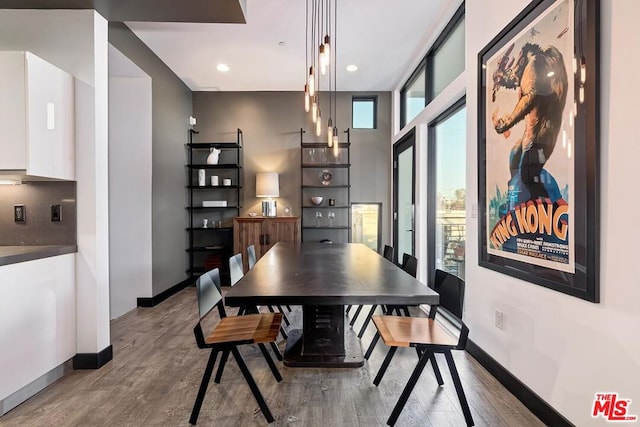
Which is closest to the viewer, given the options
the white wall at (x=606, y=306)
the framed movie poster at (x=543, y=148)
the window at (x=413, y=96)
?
the white wall at (x=606, y=306)

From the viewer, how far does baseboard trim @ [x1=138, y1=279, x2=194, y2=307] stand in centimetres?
415

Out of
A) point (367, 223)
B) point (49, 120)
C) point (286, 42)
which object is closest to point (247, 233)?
point (367, 223)

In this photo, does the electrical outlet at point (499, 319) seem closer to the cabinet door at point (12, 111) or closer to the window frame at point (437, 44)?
the window frame at point (437, 44)

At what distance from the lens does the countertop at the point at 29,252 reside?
6.50 ft

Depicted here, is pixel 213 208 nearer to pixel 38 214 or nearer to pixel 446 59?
pixel 38 214

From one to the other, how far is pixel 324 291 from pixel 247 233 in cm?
369

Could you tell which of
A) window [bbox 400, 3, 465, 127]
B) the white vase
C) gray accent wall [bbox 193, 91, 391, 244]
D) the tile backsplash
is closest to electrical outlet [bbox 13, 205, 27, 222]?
the tile backsplash

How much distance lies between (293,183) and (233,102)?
1.68 metres

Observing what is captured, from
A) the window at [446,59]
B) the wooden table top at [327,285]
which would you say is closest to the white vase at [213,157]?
the wooden table top at [327,285]

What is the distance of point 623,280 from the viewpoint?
1.40m

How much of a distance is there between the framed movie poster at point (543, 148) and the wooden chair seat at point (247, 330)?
1566mm

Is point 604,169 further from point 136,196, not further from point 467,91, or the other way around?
point 136,196

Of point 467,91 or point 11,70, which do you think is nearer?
point 11,70

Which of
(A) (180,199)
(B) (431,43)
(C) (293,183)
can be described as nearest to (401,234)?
(C) (293,183)
